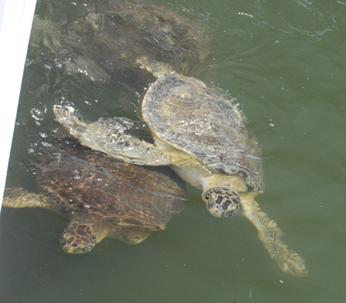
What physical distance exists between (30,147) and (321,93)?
7.98 ft

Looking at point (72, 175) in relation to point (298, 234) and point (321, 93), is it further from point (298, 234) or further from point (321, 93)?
point (321, 93)

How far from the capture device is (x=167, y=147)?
350 centimetres

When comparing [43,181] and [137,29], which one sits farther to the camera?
[137,29]

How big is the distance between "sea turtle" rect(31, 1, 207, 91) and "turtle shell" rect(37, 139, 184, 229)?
970 millimetres

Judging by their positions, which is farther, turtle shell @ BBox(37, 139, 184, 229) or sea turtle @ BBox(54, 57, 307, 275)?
sea turtle @ BBox(54, 57, 307, 275)

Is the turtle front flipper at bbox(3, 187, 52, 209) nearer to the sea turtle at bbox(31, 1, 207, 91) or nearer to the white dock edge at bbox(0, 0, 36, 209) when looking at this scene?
the white dock edge at bbox(0, 0, 36, 209)

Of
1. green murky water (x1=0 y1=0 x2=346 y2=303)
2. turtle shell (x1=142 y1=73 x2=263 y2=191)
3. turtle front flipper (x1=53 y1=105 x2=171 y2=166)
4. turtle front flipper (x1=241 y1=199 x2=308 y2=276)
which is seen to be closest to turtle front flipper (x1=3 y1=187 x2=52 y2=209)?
green murky water (x1=0 y1=0 x2=346 y2=303)

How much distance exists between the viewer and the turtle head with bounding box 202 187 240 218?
10.4 feet

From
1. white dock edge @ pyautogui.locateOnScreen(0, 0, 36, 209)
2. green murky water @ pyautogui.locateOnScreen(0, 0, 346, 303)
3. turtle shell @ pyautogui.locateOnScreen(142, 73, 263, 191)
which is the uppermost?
white dock edge @ pyautogui.locateOnScreen(0, 0, 36, 209)

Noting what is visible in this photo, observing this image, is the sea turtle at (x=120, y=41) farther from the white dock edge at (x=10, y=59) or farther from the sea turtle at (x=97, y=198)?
the white dock edge at (x=10, y=59)

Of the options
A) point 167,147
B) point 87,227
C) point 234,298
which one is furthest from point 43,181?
point 234,298

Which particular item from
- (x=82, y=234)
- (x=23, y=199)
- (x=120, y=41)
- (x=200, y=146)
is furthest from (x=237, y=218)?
(x=120, y=41)

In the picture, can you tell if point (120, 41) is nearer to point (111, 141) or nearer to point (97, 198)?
point (111, 141)

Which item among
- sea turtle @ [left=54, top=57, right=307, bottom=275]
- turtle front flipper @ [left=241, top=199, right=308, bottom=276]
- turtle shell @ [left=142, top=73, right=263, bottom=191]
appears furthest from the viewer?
turtle shell @ [left=142, top=73, right=263, bottom=191]
